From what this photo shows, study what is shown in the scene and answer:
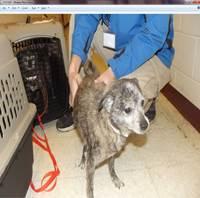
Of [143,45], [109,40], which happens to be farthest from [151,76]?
[109,40]

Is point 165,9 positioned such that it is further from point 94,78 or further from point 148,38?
point 94,78

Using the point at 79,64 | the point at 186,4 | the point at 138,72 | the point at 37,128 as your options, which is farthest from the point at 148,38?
the point at 37,128

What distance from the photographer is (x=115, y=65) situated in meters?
1.14

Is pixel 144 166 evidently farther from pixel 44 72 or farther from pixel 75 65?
pixel 44 72

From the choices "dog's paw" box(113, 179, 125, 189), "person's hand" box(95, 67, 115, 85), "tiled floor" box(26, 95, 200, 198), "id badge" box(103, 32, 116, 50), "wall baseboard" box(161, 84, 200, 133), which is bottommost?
"tiled floor" box(26, 95, 200, 198)

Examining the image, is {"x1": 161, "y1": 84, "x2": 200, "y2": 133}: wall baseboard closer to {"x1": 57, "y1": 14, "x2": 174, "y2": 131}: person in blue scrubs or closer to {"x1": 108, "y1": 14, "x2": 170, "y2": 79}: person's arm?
{"x1": 57, "y1": 14, "x2": 174, "y2": 131}: person in blue scrubs

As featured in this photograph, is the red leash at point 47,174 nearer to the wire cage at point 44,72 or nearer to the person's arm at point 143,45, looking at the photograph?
the wire cage at point 44,72

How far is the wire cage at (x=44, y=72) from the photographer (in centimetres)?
154

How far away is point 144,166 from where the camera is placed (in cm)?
135

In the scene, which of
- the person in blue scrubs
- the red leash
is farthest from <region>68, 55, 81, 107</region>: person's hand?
the red leash

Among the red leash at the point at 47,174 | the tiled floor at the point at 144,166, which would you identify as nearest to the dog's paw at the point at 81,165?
the tiled floor at the point at 144,166

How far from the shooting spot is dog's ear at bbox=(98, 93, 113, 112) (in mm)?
1010

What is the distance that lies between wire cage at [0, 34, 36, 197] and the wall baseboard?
40.0 inches

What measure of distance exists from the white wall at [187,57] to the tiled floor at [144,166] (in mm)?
229
